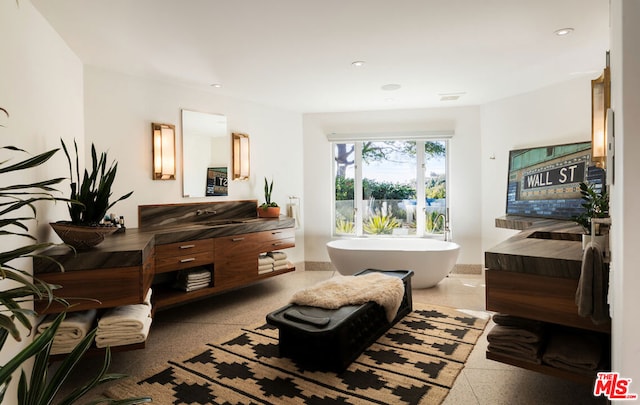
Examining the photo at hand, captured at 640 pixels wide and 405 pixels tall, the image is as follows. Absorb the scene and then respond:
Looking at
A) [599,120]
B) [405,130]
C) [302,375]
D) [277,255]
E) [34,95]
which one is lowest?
[302,375]

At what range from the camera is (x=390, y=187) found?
590cm

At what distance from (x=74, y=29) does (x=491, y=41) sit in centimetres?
307

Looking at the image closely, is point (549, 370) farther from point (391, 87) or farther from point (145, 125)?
point (145, 125)

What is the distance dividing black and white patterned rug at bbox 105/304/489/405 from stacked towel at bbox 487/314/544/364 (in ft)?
1.57

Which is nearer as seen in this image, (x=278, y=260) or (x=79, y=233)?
(x=79, y=233)

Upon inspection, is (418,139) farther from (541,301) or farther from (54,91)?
(54,91)

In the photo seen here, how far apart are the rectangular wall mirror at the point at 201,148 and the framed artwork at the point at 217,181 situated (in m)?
0.04

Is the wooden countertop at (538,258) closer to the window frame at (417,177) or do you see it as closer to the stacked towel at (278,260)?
the stacked towel at (278,260)

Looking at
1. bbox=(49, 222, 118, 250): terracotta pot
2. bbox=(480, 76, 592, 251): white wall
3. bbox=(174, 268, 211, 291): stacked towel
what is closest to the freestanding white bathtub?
bbox=(480, 76, 592, 251): white wall

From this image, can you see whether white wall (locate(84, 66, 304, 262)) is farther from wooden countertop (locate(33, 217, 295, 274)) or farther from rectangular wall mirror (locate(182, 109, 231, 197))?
wooden countertop (locate(33, 217, 295, 274))

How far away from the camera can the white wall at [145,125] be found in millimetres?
3676

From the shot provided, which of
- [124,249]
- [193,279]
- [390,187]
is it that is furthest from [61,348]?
[390,187]

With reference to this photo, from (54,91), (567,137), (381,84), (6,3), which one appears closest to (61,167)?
(54,91)

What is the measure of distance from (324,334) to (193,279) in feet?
5.92
